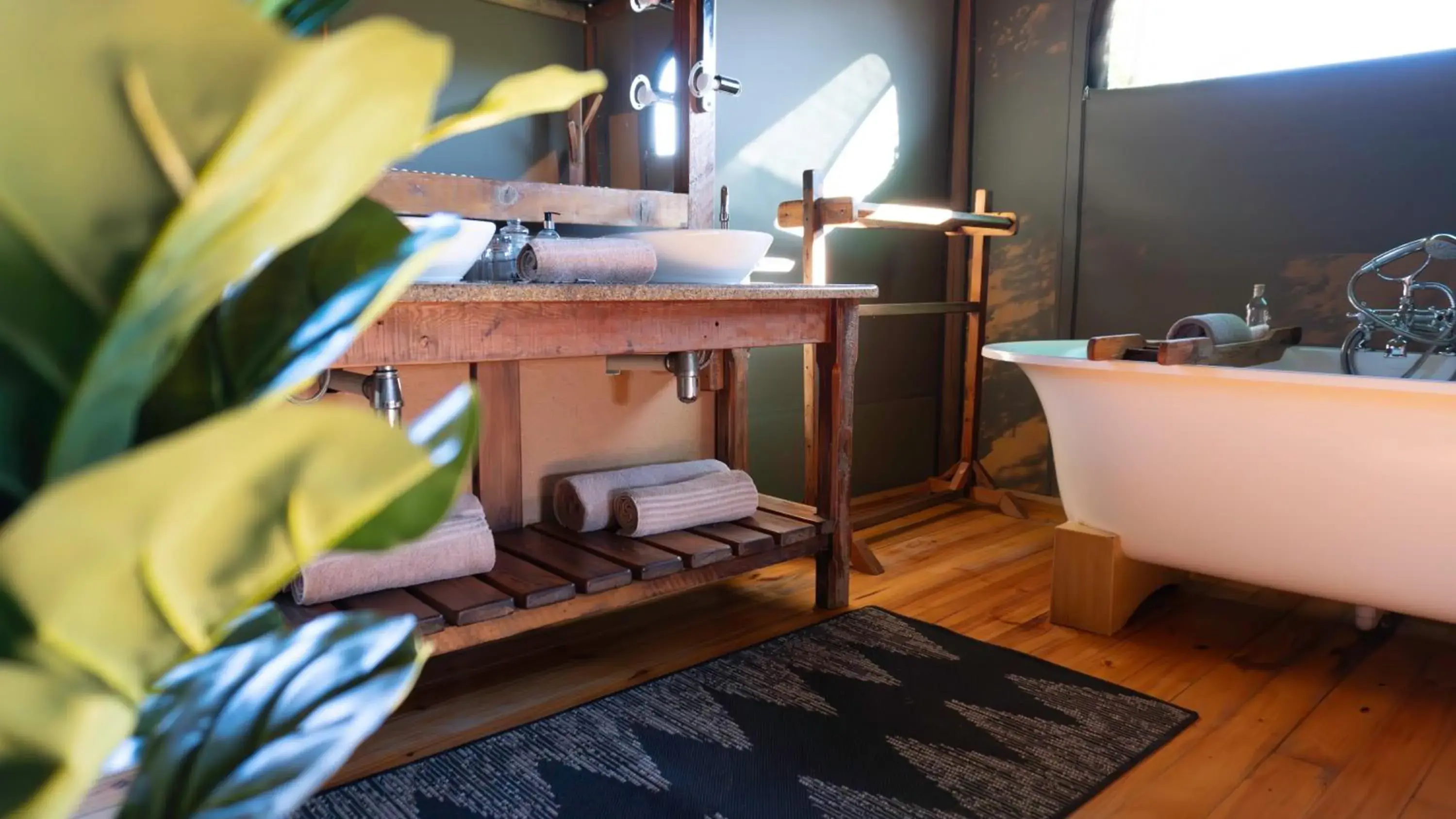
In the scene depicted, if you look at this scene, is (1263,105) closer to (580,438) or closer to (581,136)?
(581,136)

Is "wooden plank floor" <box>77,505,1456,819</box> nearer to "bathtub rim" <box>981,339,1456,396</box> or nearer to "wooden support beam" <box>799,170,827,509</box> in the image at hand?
"wooden support beam" <box>799,170,827,509</box>

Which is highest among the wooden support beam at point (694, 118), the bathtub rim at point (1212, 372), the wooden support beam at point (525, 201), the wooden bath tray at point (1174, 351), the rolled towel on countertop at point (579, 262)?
the wooden support beam at point (694, 118)

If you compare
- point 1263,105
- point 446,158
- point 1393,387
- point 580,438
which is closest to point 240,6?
point 446,158

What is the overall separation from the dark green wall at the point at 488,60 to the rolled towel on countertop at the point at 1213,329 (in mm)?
1520

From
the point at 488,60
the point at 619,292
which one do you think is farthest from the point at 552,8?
the point at 619,292

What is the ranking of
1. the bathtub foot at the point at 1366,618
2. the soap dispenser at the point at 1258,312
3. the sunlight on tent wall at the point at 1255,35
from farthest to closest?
the sunlight on tent wall at the point at 1255,35
the soap dispenser at the point at 1258,312
the bathtub foot at the point at 1366,618

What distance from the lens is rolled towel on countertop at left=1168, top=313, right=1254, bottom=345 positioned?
7.20ft

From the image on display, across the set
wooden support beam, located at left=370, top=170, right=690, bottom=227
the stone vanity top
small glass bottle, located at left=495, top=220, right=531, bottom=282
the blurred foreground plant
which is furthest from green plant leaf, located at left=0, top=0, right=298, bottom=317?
small glass bottle, located at left=495, top=220, right=531, bottom=282

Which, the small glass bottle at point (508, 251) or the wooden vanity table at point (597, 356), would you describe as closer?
the wooden vanity table at point (597, 356)

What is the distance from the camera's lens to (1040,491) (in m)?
3.44

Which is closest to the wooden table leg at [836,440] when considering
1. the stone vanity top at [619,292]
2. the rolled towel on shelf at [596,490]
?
the stone vanity top at [619,292]

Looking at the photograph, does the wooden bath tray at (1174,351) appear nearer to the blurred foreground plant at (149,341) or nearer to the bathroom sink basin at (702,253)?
the bathroom sink basin at (702,253)

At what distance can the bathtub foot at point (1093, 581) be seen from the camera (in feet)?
7.27

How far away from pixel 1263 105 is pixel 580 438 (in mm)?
2288
